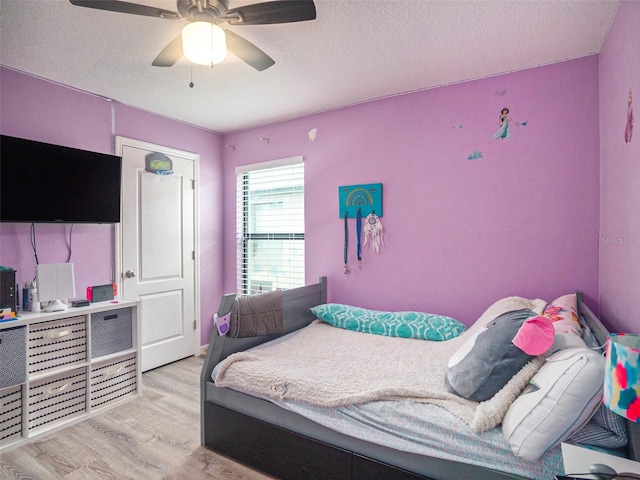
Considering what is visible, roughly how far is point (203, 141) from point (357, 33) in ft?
7.92

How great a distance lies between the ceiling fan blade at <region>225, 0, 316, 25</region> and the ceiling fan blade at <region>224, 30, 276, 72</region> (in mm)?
138

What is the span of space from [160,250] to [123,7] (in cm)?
237

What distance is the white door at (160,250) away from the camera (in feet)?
10.6

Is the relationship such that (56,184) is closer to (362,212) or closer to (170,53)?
(170,53)

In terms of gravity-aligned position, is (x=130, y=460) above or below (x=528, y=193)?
below

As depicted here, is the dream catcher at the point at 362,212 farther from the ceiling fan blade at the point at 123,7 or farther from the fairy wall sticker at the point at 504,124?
the ceiling fan blade at the point at 123,7

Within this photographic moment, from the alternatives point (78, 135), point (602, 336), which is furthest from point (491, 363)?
point (78, 135)

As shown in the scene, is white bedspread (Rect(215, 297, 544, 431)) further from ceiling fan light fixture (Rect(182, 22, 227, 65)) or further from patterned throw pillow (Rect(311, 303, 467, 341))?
ceiling fan light fixture (Rect(182, 22, 227, 65))

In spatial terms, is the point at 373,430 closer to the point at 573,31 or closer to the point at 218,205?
the point at 573,31

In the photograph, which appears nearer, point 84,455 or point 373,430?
point 373,430

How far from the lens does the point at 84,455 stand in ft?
6.86

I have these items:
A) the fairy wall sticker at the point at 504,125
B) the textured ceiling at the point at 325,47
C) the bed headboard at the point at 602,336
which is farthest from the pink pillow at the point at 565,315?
the textured ceiling at the point at 325,47

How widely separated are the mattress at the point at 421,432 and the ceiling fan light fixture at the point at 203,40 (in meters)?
1.79

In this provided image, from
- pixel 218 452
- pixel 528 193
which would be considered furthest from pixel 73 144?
pixel 528 193
